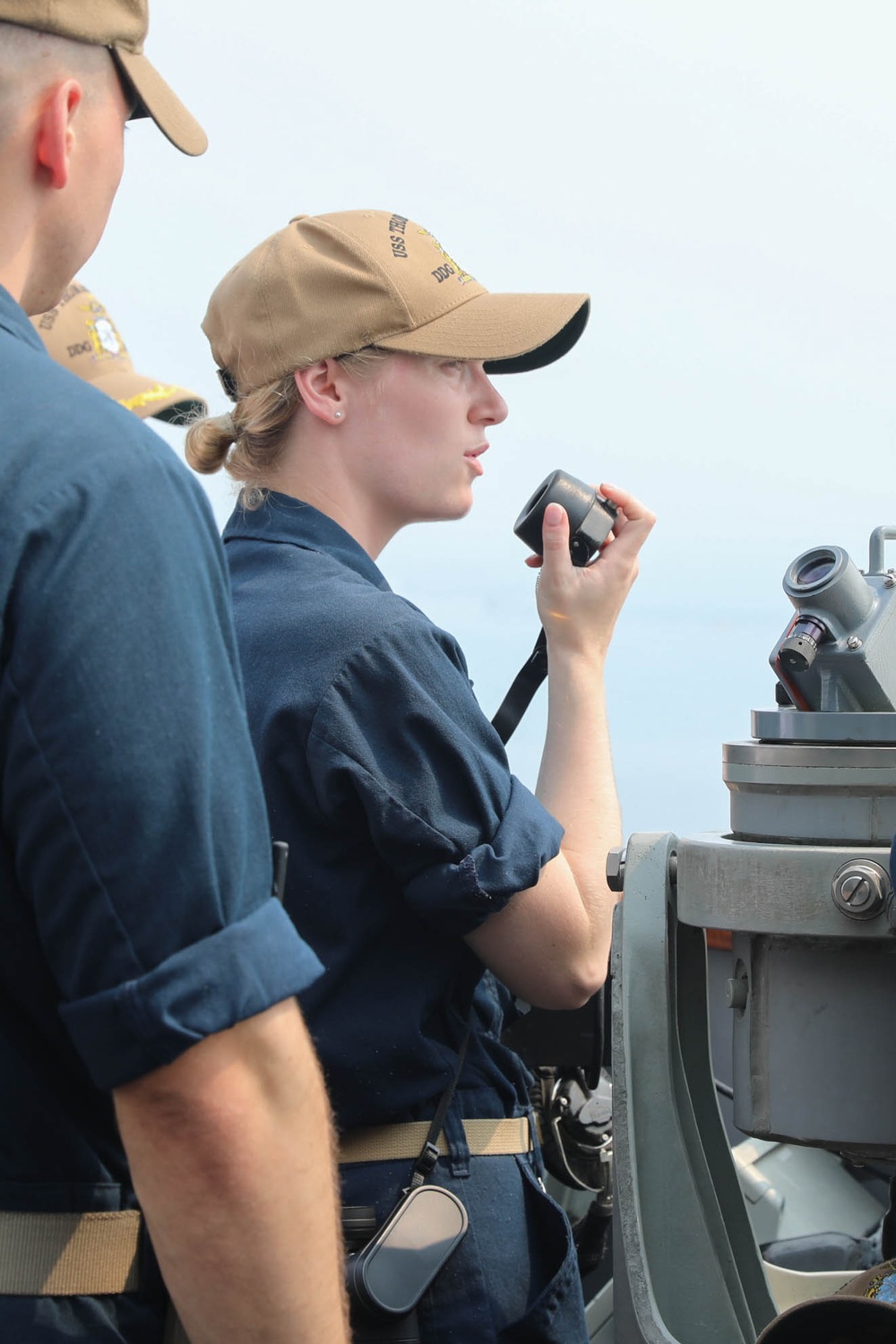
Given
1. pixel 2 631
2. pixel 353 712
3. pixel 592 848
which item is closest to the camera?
Answer: pixel 2 631

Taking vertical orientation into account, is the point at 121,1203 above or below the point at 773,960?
above

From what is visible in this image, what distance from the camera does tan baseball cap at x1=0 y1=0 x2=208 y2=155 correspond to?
1.11 meters

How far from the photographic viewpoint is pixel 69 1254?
1.08m

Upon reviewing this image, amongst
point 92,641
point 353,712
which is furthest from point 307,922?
point 92,641

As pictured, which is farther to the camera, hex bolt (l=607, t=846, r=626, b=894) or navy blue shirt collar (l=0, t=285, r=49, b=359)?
hex bolt (l=607, t=846, r=626, b=894)

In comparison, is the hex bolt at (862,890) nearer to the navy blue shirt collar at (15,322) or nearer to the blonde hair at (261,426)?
the blonde hair at (261,426)

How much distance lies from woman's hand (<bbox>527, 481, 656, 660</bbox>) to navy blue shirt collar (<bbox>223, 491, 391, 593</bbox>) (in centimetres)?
26

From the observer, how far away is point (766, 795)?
1733 mm

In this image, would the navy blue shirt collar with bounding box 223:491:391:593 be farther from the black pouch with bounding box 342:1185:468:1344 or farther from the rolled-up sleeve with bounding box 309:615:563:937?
the black pouch with bounding box 342:1185:468:1344

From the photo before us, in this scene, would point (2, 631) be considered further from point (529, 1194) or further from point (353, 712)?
point (529, 1194)

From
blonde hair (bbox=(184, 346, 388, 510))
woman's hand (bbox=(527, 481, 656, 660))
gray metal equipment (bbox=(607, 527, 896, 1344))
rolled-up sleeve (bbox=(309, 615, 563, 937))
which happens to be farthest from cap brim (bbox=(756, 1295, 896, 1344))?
blonde hair (bbox=(184, 346, 388, 510))

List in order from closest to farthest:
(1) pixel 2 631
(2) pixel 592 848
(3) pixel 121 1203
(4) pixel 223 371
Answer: (1) pixel 2 631 → (3) pixel 121 1203 → (2) pixel 592 848 → (4) pixel 223 371

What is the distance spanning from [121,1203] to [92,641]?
46cm

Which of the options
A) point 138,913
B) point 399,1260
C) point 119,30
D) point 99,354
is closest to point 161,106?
point 119,30
